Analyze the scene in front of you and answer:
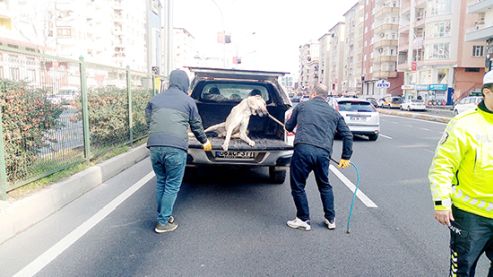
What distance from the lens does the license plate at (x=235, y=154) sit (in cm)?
572

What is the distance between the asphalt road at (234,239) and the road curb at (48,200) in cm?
13

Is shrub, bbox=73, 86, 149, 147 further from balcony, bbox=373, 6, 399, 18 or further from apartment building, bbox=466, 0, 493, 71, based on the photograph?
balcony, bbox=373, 6, 399, 18

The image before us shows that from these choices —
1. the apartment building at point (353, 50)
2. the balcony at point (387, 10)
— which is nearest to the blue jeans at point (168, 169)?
the balcony at point (387, 10)

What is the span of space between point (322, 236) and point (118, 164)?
4.76 meters

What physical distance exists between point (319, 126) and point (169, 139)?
5.63ft

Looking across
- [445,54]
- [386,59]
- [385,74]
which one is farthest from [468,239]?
[386,59]

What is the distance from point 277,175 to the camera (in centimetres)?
676

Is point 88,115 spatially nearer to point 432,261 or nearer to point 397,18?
point 432,261

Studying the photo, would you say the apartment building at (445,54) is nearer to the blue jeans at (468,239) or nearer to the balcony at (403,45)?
the balcony at (403,45)

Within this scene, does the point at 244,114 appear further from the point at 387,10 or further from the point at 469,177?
the point at 387,10

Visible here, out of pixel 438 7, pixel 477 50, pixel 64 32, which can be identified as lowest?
pixel 477 50

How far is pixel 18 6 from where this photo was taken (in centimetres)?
4266

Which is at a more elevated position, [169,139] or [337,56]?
[337,56]

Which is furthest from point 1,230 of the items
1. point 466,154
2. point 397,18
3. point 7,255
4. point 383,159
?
point 397,18
